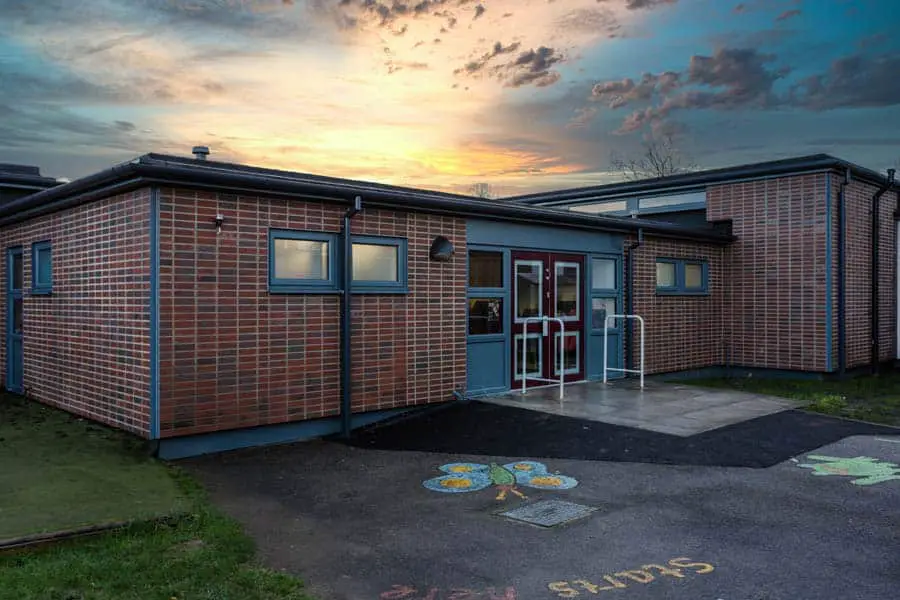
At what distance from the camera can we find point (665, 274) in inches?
539

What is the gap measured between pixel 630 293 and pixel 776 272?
12.2 ft

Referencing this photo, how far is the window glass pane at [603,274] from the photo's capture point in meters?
12.2

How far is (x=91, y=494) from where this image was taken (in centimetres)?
A: 566

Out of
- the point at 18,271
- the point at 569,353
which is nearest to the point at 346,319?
the point at 569,353

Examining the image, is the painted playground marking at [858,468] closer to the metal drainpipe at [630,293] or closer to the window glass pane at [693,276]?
the metal drainpipe at [630,293]

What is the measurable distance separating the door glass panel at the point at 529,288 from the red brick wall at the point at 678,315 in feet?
8.25

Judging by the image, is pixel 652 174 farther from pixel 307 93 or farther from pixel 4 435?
pixel 4 435

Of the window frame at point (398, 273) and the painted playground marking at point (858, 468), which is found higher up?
the window frame at point (398, 273)

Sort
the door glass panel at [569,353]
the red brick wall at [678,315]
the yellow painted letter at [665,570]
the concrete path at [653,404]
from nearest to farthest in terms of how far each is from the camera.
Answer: the yellow painted letter at [665,570], the concrete path at [653,404], the door glass panel at [569,353], the red brick wall at [678,315]

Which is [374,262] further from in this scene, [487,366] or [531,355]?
[531,355]

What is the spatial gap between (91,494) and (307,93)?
917 cm

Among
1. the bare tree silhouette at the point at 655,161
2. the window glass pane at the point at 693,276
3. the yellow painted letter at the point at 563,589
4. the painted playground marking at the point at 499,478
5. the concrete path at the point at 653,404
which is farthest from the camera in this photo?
the bare tree silhouette at the point at 655,161

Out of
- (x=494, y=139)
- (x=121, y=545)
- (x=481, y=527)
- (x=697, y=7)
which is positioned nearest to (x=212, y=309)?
(x=121, y=545)

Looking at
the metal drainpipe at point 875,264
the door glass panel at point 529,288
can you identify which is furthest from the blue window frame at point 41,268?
the metal drainpipe at point 875,264
